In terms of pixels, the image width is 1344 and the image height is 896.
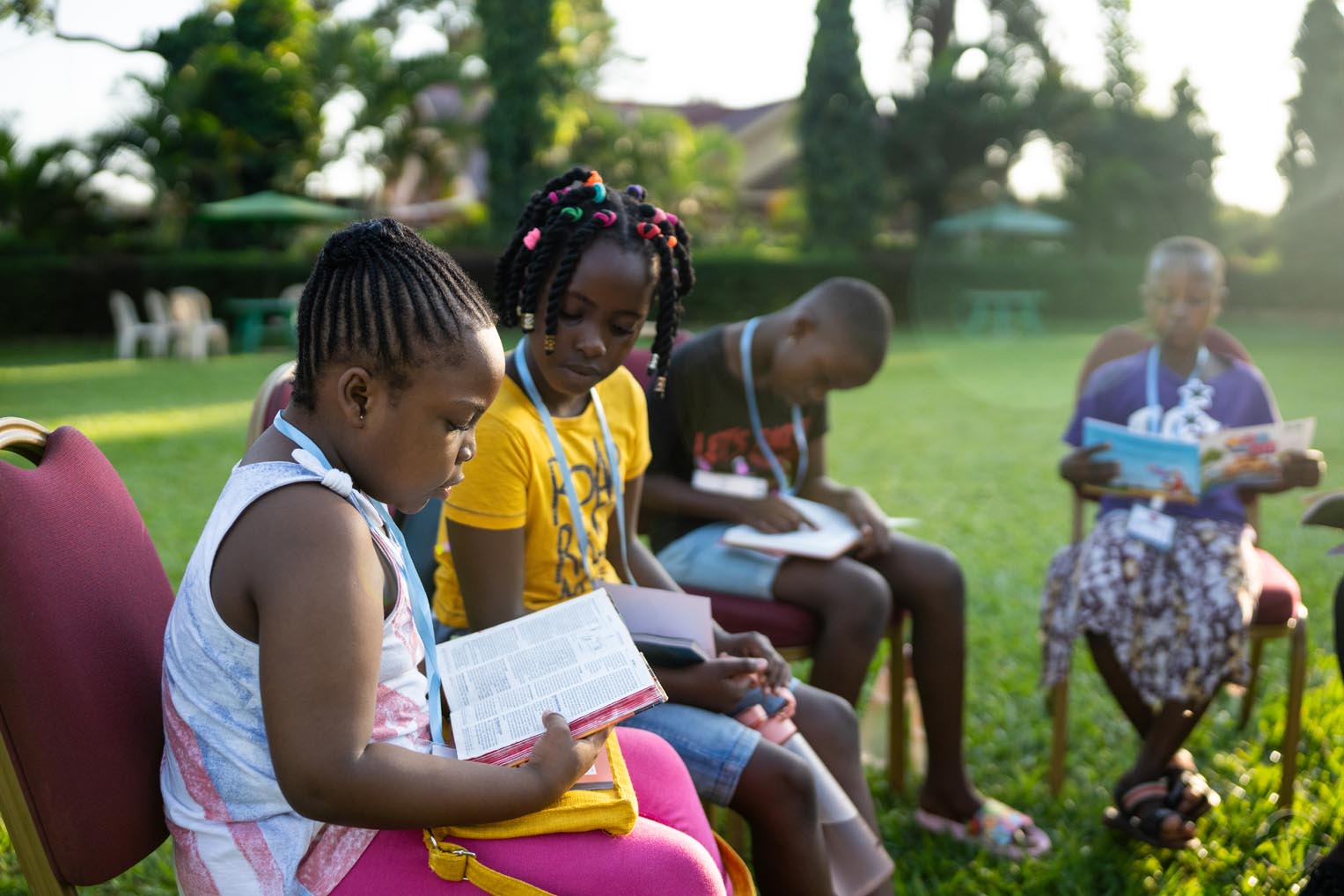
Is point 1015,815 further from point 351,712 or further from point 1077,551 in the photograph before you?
point 351,712

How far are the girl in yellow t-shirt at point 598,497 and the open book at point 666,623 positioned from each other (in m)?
0.05

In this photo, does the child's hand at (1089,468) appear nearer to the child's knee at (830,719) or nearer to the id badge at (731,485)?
the id badge at (731,485)

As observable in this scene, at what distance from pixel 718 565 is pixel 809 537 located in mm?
246

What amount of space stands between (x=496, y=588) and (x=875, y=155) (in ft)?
71.5

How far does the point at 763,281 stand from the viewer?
63.2ft

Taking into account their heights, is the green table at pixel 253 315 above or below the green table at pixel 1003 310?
above

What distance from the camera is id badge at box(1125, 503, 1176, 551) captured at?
313 cm

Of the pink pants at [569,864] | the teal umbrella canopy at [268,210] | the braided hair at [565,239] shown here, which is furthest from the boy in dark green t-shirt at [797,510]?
the teal umbrella canopy at [268,210]

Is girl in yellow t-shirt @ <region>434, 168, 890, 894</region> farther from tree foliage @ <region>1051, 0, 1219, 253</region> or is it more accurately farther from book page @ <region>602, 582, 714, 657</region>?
tree foliage @ <region>1051, 0, 1219, 253</region>

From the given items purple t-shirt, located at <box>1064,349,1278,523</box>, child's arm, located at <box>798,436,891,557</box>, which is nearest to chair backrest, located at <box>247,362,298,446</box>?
child's arm, located at <box>798,436,891,557</box>

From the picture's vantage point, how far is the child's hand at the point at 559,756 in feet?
4.66

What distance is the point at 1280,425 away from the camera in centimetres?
311

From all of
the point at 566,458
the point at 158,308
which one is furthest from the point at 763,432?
the point at 158,308

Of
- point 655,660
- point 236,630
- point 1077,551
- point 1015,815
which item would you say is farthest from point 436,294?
point 1077,551
